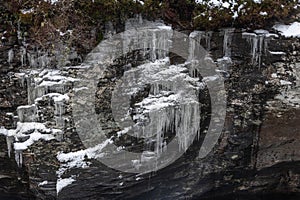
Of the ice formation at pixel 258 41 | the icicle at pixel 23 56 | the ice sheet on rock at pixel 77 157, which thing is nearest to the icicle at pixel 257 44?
the ice formation at pixel 258 41

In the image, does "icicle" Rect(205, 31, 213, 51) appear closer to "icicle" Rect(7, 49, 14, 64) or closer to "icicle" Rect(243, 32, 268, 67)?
"icicle" Rect(243, 32, 268, 67)

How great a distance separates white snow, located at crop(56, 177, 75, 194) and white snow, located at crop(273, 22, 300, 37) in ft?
11.3

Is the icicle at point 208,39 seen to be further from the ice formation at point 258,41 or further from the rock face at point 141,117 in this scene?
the ice formation at point 258,41

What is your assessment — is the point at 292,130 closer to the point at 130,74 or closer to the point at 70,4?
the point at 130,74

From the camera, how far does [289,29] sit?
18.4 ft

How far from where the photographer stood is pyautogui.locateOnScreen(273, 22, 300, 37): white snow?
556 centimetres

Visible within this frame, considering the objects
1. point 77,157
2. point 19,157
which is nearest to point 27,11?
point 19,157

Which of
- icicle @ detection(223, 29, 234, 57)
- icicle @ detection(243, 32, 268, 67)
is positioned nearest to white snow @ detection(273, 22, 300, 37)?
icicle @ detection(243, 32, 268, 67)

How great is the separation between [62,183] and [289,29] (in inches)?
146

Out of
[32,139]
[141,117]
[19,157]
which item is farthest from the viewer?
[141,117]

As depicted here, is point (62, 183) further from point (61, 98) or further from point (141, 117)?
point (141, 117)

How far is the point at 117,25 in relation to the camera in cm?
549

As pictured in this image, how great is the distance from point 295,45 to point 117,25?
246 centimetres

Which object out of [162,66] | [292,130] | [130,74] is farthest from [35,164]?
[292,130]
